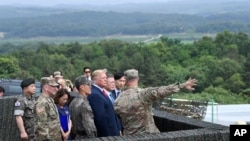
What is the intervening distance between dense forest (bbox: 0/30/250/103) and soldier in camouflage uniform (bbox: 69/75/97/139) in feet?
146

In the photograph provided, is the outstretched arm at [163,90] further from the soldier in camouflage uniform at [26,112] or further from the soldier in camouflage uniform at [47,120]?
the soldier in camouflage uniform at [26,112]

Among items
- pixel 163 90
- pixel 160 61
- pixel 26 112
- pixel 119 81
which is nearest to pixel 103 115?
pixel 163 90

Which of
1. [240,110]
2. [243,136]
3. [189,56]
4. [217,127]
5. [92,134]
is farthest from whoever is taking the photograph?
[189,56]

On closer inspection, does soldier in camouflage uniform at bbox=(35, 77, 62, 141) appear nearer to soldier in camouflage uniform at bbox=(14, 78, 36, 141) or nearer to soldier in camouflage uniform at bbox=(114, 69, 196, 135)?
soldier in camouflage uniform at bbox=(14, 78, 36, 141)

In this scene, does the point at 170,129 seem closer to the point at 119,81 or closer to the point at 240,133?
the point at 119,81

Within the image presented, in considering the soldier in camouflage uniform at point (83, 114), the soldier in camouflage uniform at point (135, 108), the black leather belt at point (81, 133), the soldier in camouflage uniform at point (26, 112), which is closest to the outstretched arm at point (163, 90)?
the soldier in camouflage uniform at point (135, 108)

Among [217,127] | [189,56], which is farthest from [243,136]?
[189,56]

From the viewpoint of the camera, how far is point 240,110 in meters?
22.0

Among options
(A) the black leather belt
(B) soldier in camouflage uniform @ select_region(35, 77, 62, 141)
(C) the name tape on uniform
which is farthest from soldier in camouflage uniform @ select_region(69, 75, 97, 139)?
(C) the name tape on uniform

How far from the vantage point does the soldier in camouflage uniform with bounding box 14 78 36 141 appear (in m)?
7.87

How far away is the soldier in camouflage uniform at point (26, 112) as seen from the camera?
7868 millimetres

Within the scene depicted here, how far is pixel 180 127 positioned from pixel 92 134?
101 centimetres

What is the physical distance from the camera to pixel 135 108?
295 inches

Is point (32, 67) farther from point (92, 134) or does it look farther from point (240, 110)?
point (92, 134)
